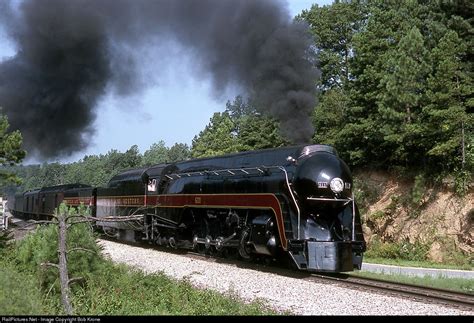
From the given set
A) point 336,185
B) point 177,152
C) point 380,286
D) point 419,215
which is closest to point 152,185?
point 336,185

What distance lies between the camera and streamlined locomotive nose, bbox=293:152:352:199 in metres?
12.6

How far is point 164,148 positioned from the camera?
13625cm

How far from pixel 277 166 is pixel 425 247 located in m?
12.9

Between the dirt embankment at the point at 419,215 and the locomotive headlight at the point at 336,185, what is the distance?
39.4 ft

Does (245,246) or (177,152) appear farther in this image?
(177,152)

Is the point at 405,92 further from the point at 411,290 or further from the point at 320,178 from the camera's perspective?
the point at 411,290

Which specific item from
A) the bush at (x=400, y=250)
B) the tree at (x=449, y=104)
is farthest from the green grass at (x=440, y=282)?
the tree at (x=449, y=104)

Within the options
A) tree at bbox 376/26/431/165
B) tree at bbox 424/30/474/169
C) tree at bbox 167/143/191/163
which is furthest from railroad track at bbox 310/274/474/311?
tree at bbox 167/143/191/163

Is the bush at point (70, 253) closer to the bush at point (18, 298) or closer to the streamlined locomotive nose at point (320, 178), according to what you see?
the bush at point (18, 298)

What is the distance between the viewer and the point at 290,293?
1018 centimetres

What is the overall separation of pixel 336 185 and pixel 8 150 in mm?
20893

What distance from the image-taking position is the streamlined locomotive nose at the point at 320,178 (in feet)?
41.3

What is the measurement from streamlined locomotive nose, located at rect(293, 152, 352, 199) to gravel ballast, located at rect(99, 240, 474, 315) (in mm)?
2235

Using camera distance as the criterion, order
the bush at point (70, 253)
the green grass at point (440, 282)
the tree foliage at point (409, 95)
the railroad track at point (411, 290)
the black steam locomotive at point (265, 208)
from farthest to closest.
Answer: the tree foliage at point (409, 95)
the black steam locomotive at point (265, 208)
the green grass at point (440, 282)
the bush at point (70, 253)
the railroad track at point (411, 290)
